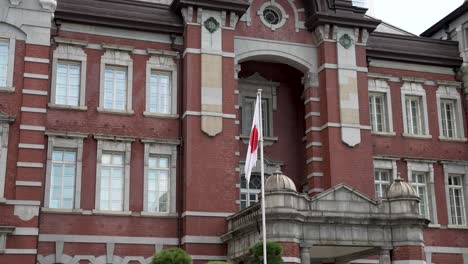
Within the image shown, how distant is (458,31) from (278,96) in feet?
27.7

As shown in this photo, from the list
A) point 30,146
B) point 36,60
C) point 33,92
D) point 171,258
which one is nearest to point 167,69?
point 36,60

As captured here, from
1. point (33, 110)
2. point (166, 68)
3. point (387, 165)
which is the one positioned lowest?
point (387, 165)

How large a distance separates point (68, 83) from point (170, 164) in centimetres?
451

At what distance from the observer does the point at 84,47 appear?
86.7ft

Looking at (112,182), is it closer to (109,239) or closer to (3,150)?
(109,239)

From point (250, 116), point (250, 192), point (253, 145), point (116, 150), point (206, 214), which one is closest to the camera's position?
point (253, 145)

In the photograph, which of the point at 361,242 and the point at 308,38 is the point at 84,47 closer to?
the point at 308,38

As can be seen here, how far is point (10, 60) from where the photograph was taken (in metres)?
24.6

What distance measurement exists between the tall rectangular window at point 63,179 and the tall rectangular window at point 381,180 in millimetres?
11476

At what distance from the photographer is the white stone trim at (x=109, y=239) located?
79.4 ft

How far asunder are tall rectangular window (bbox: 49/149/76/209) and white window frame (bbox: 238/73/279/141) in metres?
6.93

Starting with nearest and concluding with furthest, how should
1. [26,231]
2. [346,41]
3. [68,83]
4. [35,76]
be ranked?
[26,231]
[35,76]
[68,83]
[346,41]

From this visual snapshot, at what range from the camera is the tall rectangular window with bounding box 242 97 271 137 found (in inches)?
1148

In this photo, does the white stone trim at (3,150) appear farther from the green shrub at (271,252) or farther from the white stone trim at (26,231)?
the green shrub at (271,252)
